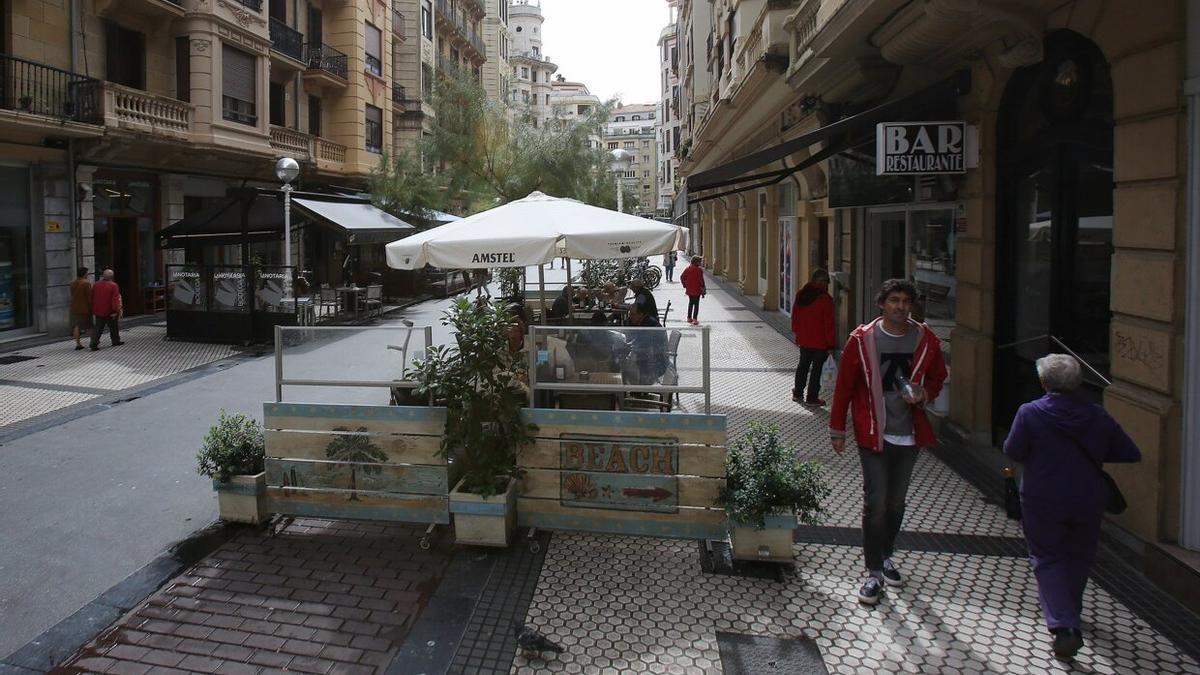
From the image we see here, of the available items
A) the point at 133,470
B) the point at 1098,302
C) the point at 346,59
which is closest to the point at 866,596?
the point at 1098,302

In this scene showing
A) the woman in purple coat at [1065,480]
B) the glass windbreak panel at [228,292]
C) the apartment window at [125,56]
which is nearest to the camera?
the woman in purple coat at [1065,480]

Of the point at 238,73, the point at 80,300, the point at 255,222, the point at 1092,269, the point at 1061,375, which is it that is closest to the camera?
the point at 1061,375

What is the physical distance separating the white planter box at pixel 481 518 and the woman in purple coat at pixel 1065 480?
292 centimetres

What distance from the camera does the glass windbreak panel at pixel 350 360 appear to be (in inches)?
215

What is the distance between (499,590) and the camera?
4.61m

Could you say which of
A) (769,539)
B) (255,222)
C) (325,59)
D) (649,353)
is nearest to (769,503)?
(769,539)

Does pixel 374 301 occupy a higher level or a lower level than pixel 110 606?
higher

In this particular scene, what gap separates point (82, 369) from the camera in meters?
12.5

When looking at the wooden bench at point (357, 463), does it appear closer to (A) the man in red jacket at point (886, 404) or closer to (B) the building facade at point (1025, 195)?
(A) the man in red jacket at point (886, 404)

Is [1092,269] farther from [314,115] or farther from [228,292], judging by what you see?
[314,115]

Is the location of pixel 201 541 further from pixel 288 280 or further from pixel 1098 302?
pixel 288 280

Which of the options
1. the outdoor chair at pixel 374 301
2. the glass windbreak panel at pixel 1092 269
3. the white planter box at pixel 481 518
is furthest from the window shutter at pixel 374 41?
the glass windbreak panel at pixel 1092 269

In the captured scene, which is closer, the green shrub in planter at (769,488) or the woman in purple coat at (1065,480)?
the woman in purple coat at (1065,480)

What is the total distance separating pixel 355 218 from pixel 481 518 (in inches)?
672
